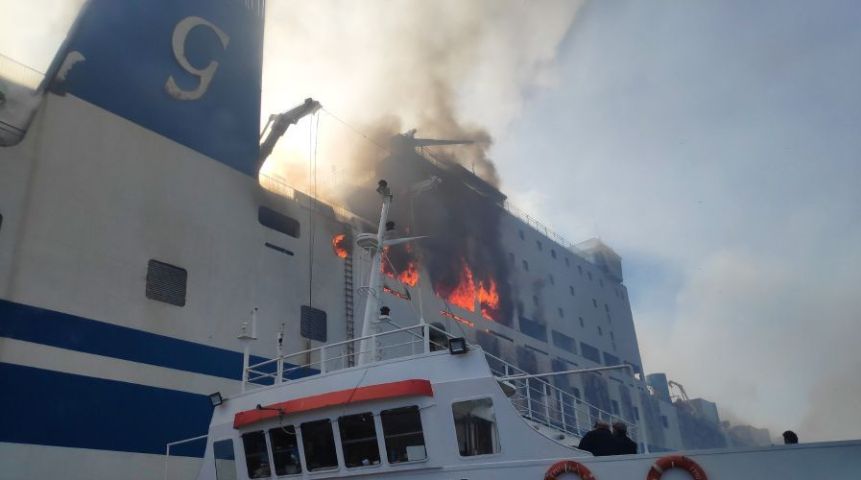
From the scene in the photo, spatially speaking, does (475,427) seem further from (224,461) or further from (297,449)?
(224,461)

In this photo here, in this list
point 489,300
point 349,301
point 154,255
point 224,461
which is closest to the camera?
point 224,461

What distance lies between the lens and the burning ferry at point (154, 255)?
13883mm

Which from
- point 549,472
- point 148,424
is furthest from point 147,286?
point 549,472

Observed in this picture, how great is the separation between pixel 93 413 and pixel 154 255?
4.35 metres

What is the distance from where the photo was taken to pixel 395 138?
3075 cm

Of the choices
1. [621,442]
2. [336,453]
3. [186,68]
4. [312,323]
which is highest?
[186,68]

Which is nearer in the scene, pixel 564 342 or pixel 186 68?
pixel 186 68

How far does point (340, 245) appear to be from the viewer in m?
23.0

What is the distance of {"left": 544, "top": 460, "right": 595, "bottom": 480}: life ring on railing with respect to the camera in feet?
25.3

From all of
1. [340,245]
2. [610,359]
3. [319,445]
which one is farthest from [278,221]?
[610,359]

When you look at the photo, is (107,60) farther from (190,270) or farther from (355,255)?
(355,255)

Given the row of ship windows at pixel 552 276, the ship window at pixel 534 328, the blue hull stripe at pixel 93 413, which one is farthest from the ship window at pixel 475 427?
the row of ship windows at pixel 552 276

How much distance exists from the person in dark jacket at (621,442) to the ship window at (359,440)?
325 cm

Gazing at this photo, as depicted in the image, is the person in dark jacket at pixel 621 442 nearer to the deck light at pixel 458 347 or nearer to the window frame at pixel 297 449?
the deck light at pixel 458 347
